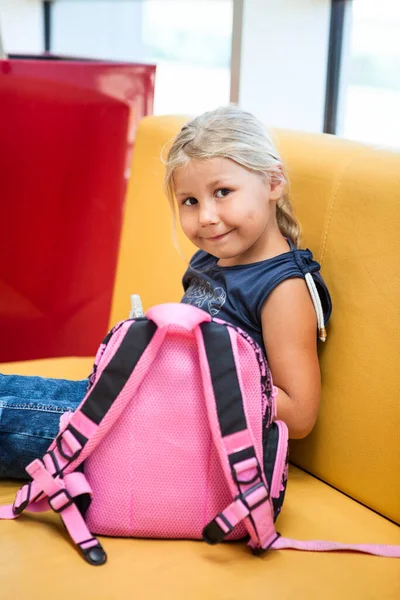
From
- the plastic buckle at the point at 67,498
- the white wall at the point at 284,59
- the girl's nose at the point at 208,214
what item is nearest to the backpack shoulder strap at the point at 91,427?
the plastic buckle at the point at 67,498

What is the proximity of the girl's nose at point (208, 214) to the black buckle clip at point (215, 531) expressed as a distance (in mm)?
425

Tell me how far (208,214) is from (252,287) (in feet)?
0.40

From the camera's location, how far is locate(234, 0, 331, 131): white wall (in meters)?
2.03

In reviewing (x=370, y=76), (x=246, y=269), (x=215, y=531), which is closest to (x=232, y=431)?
(x=215, y=531)

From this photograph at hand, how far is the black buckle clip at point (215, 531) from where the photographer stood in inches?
38.0

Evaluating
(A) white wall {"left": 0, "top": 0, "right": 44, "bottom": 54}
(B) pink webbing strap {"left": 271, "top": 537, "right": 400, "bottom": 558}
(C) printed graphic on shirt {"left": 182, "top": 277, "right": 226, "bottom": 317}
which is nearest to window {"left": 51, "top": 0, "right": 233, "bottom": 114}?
(A) white wall {"left": 0, "top": 0, "right": 44, "bottom": 54}

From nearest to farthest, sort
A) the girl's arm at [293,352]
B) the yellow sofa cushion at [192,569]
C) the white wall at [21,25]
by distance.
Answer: the yellow sofa cushion at [192,569] → the girl's arm at [293,352] → the white wall at [21,25]

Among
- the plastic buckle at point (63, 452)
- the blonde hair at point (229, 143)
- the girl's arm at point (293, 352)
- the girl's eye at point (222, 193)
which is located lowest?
the plastic buckle at point (63, 452)

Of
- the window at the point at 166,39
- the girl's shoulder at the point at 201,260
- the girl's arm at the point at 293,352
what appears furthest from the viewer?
the window at the point at 166,39

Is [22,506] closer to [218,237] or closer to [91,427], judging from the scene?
[91,427]

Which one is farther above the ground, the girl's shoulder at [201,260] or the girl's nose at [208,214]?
the girl's nose at [208,214]

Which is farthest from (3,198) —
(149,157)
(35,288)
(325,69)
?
(325,69)

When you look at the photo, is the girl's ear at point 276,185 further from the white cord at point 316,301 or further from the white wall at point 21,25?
the white wall at point 21,25

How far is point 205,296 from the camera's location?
4.18ft
